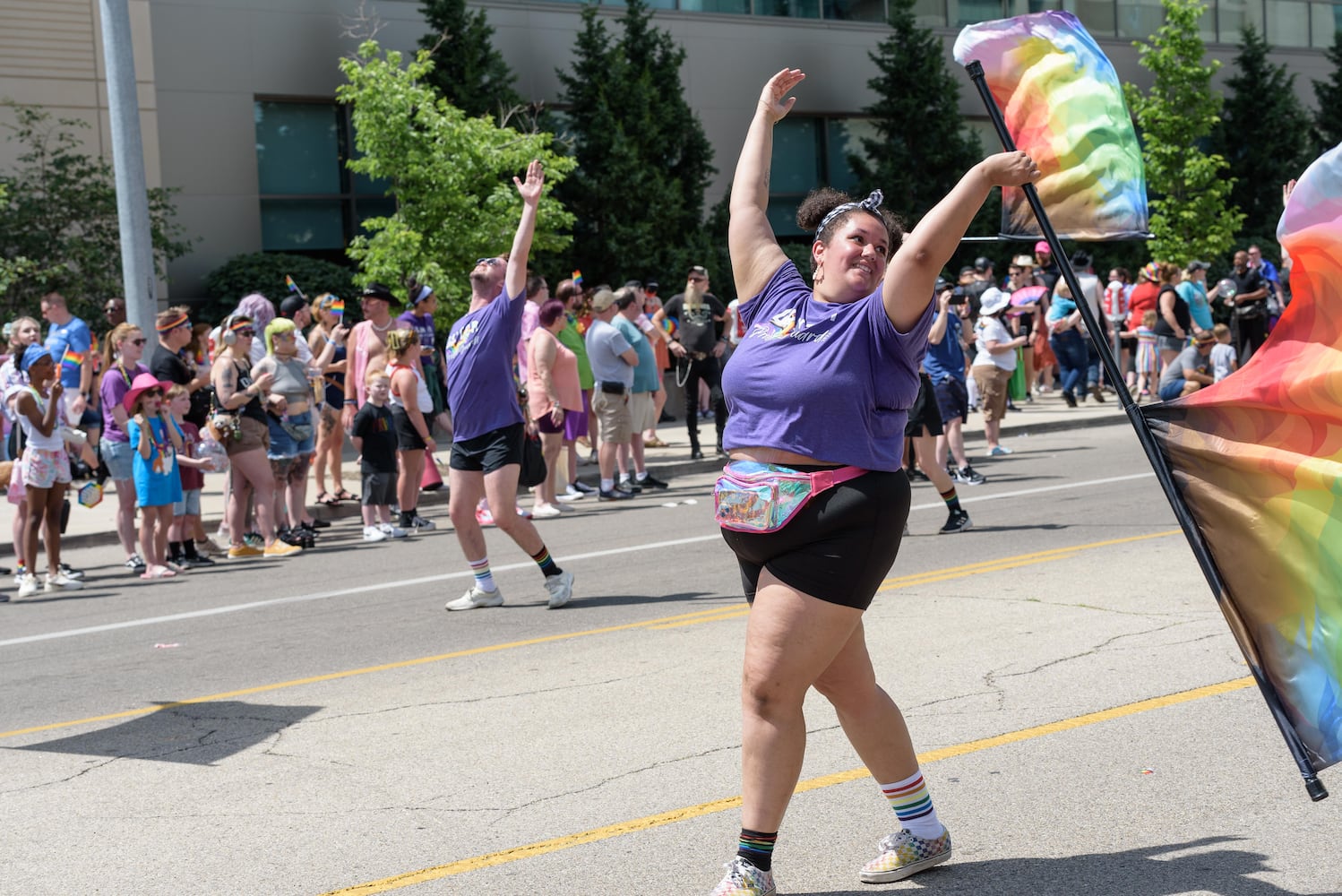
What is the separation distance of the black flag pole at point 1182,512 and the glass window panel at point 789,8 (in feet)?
89.7

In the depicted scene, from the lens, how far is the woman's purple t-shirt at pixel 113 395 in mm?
11164

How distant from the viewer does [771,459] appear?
12.8 ft

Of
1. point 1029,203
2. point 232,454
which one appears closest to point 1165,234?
point 232,454

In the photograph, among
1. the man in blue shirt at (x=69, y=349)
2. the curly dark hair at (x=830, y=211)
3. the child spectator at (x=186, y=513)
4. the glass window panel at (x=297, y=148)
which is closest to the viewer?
the curly dark hair at (x=830, y=211)

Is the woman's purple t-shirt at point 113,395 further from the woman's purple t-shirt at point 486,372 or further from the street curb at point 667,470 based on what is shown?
the woman's purple t-shirt at point 486,372

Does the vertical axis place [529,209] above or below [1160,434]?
above

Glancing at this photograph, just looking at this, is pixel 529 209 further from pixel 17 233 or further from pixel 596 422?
pixel 17 233

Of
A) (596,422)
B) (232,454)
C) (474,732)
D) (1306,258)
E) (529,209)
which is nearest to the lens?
(1306,258)

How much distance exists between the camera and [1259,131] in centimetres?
3662

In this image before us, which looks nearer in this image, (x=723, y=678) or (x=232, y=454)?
(x=723, y=678)

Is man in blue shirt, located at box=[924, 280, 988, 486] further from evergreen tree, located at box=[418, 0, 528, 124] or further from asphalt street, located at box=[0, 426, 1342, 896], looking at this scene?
evergreen tree, located at box=[418, 0, 528, 124]

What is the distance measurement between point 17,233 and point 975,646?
693 inches

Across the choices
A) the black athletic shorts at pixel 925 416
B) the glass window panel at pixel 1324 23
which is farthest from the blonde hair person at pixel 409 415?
the glass window panel at pixel 1324 23

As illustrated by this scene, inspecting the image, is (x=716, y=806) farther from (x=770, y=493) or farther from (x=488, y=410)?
(x=488, y=410)
